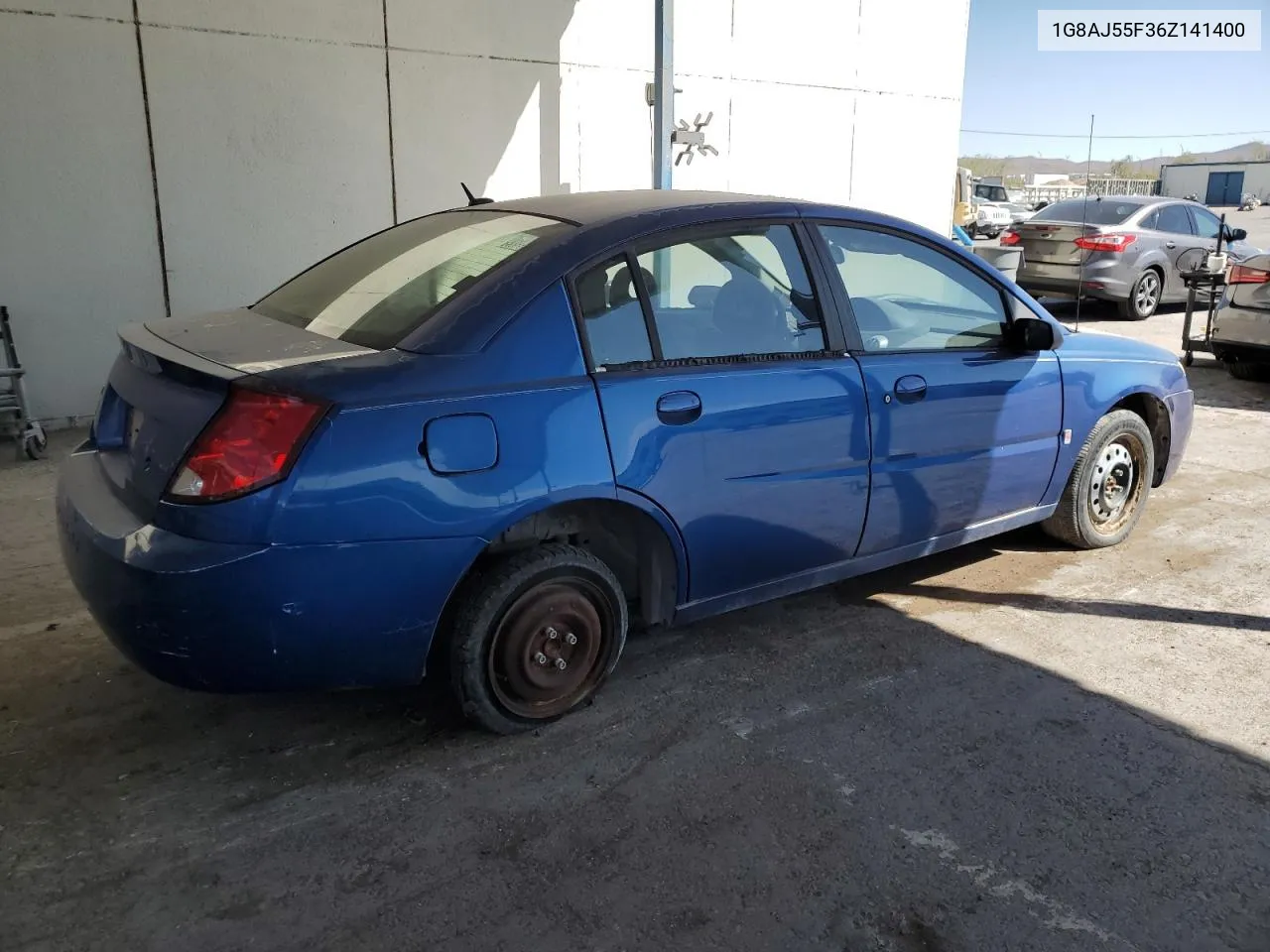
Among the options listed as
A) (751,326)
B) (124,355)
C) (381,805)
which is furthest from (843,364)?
A: (124,355)

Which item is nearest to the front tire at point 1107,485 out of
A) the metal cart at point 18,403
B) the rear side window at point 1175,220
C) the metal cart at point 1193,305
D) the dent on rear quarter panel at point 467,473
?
the dent on rear quarter panel at point 467,473

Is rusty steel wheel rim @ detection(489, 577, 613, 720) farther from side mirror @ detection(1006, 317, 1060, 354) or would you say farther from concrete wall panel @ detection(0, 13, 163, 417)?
concrete wall panel @ detection(0, 13, 163, 417)

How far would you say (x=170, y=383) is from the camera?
2.83 meters

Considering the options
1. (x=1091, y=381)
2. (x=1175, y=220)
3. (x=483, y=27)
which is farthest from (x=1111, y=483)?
(x=1175, y=220)

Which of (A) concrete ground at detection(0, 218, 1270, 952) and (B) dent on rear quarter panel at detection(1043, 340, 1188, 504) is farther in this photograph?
(B) dent on rear quarter panel at detection(1043, 340, 1188, 504)

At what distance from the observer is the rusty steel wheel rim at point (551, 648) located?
304 cm

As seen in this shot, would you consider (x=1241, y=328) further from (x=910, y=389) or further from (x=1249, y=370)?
(x=910, y=389)

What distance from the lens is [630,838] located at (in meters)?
2.67

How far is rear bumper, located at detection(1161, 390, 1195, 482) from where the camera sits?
16.2 feet

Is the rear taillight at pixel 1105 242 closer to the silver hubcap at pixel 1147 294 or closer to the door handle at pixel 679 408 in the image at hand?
the silver hubcap at pixel 1147 294

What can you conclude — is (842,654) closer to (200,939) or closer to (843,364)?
(843,364)

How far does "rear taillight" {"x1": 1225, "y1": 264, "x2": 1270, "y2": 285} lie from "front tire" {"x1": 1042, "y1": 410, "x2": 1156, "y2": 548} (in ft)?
14.8

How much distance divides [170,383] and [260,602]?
0.73 m

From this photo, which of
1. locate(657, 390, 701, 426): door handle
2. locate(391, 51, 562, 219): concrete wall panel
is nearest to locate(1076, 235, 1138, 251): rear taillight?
locate(391, 51, 562, 219): concrete wall panel
